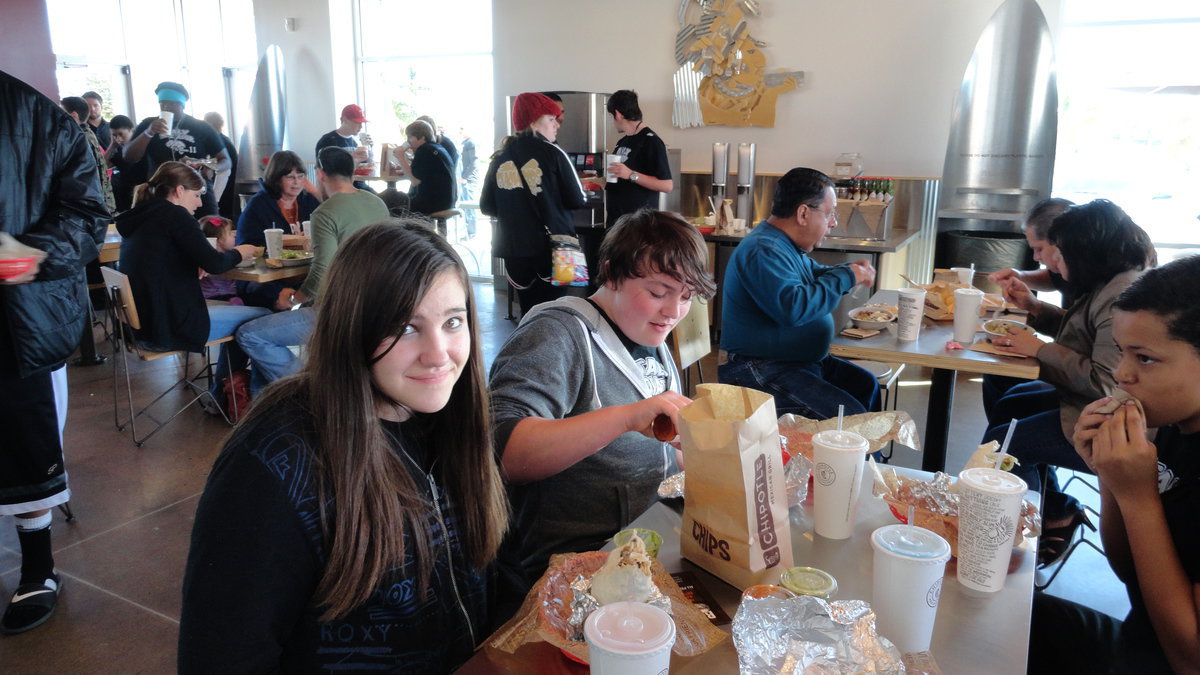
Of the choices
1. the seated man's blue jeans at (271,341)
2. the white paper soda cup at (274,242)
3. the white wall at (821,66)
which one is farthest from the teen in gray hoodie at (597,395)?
the white wall at (821,66)

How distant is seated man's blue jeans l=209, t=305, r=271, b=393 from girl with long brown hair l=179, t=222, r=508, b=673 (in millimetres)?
2924

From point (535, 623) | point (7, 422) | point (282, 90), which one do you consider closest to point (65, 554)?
point (7, 422)

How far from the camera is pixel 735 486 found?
102cm

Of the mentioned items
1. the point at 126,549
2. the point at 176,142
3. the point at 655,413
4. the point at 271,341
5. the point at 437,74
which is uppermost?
the point at 437,74

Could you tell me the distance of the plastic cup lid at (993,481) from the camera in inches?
41.7

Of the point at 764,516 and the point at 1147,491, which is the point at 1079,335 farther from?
the point at 764,516

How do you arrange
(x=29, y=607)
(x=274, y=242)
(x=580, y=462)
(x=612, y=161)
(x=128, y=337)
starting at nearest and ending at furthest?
(x=580, y=462)
(x=29, y=607)
(x=128, y=337)
(x=274, y=242)
(x=612, y=161)

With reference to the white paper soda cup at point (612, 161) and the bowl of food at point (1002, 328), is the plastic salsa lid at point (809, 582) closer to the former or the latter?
the bowl of food at point (1002, 328)

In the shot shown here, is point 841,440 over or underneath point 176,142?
underneath

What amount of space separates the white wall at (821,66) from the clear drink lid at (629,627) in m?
5.80

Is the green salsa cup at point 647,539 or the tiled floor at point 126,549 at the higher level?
the green salsa cup at point 647,539

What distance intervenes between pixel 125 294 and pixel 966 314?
336 centimetres

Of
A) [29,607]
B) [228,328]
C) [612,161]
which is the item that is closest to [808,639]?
[29,607]

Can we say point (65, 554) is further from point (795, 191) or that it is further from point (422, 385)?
point (795, 191)
